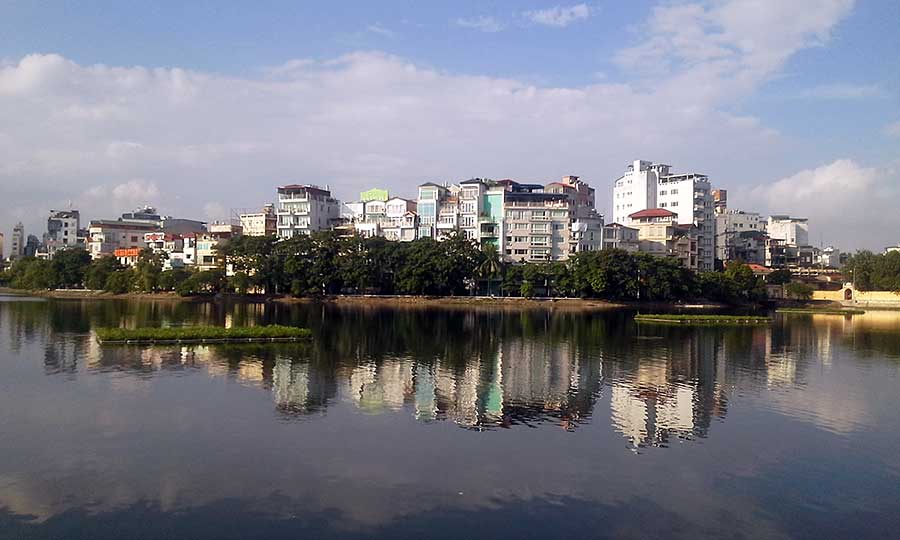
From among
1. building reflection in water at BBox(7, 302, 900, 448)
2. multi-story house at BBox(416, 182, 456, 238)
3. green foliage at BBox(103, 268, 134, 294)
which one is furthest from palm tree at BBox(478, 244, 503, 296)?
green foliage at BBox(103, 268, 134, 294)

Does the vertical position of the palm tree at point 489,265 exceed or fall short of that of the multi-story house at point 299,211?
it falls short

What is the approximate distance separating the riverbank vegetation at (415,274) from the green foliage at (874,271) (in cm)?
1461

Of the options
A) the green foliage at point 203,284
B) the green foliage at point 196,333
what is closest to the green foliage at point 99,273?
the green foliage at point 203,284

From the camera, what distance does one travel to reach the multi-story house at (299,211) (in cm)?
8862

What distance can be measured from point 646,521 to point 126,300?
6890 cm

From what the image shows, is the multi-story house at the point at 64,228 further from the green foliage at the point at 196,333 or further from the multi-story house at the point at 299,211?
the green foliage at the point at 196,333

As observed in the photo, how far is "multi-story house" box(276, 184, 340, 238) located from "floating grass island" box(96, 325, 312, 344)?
54912 millimetres

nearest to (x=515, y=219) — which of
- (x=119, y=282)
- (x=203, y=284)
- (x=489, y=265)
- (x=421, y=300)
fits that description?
(x=489, y=265)

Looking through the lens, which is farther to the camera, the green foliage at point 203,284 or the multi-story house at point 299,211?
the multi-story house at point 299,211

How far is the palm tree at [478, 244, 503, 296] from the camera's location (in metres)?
70.8

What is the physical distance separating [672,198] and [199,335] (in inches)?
2925

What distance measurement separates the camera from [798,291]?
79.0 m

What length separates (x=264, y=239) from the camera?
7519 centimetres

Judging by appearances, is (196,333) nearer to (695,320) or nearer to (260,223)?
(695,320)
